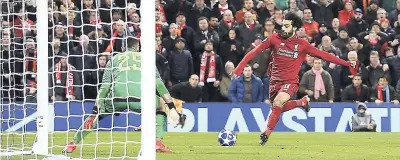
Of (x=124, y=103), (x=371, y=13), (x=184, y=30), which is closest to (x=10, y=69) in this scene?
(x=124, y=103)

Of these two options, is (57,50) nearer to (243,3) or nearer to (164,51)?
(164,51)

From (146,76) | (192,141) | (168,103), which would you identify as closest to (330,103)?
(192,141)

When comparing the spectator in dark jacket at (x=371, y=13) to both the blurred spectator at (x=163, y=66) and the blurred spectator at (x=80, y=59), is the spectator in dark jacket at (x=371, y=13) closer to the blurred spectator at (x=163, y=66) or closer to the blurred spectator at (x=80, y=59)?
the blurred spectator at (x=163, y=66)

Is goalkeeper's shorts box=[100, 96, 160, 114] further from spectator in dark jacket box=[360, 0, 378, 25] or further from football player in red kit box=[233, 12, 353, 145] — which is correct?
spectator in dark jacket box=[360, 0, 378, 25]

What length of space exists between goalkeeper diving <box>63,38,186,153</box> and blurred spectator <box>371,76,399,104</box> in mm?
9957

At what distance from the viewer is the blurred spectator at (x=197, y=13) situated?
23.5 metres

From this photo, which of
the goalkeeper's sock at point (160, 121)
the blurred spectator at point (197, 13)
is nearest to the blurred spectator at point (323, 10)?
the blurred spectator at point (197, 13)

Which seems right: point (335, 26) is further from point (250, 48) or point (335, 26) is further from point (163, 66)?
point (163, 66)

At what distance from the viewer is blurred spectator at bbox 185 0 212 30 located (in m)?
23.5

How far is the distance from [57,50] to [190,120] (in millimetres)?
3995

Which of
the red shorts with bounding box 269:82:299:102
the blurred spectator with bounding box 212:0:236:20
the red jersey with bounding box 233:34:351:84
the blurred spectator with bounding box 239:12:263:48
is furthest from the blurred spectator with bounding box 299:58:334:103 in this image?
the red jersey with bounding box 233:34:351:84

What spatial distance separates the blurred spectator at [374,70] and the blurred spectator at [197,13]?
13.3 ft

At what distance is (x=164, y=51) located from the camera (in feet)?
74.7

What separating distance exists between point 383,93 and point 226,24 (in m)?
4.12
